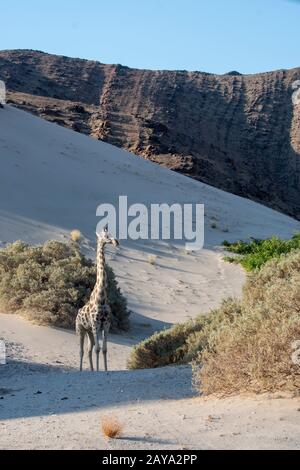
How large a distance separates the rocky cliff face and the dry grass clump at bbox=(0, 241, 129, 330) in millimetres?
26285

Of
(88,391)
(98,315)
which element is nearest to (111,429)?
(88,391)

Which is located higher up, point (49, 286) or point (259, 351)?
point (259, 351)

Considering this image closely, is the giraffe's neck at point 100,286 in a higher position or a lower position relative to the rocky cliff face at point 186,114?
lower

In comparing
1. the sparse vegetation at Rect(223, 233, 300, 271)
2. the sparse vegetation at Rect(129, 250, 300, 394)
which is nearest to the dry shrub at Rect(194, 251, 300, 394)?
the sparse vegetation at Rect(129, 250, 300, 394)

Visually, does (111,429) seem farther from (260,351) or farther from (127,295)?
(127,295)

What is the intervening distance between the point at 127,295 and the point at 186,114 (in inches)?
1951

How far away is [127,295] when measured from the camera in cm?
1675

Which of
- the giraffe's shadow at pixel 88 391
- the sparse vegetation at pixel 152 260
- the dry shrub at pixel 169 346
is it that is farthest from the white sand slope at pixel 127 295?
the dry shrub at pixel 169 346

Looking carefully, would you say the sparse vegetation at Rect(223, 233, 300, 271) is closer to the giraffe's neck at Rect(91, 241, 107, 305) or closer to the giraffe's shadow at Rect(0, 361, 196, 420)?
the giraffe's neck at Rect(91, 241, 107, 305)

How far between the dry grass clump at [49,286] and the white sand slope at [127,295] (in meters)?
0.41

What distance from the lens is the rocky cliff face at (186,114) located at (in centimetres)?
4575

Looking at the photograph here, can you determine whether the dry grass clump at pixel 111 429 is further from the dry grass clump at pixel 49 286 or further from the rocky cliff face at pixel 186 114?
the rocky cliff face at pixel 186 114

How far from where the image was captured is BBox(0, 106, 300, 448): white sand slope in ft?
19.4
